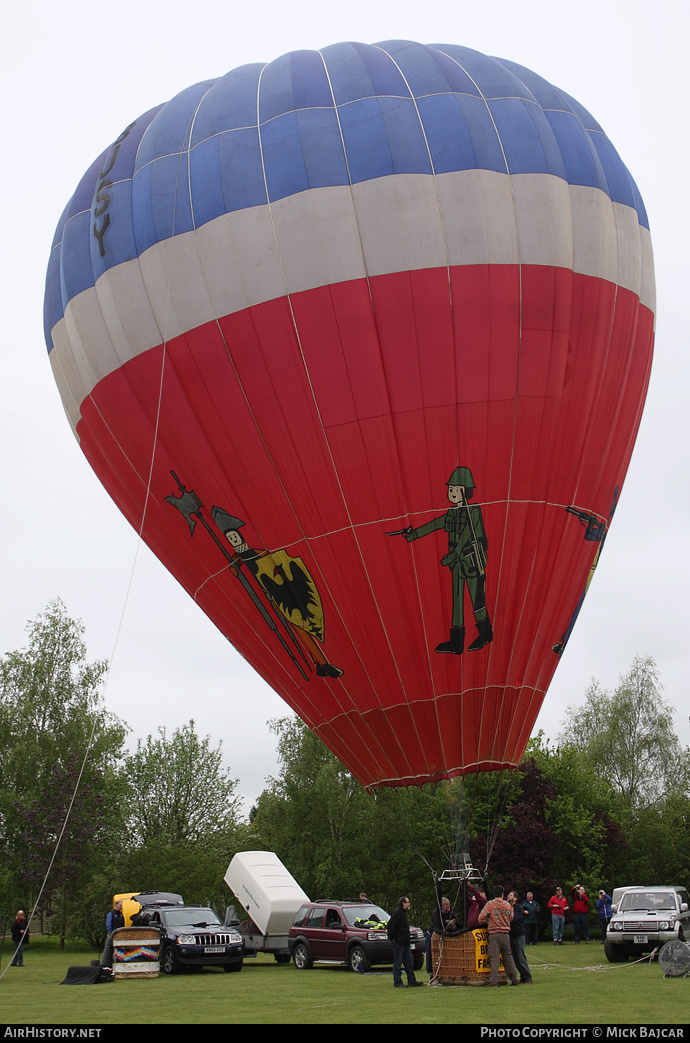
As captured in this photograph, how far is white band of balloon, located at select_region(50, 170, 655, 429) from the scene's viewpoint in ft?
36.5

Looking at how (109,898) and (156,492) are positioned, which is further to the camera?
(109,898)

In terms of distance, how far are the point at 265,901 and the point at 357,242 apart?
37.9 ft

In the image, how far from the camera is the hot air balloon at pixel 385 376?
11.2 metres

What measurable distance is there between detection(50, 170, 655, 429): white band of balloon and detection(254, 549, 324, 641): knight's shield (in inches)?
116

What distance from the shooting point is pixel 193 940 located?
46.5ft

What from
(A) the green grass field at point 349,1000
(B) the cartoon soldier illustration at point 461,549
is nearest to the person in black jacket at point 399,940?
(A) the green grass field at point 349,1000

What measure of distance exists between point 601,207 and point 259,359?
15.4ft

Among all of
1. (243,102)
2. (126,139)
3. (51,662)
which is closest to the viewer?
(243,102)

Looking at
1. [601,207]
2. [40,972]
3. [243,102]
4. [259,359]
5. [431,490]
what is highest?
[243,102]

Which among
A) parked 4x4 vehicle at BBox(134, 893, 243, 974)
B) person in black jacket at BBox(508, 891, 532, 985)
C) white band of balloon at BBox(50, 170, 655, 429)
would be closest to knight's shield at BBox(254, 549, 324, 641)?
white band of balloon at BBox(50, 170, 655, 429)

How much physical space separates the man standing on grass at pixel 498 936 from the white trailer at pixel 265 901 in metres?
6.81
